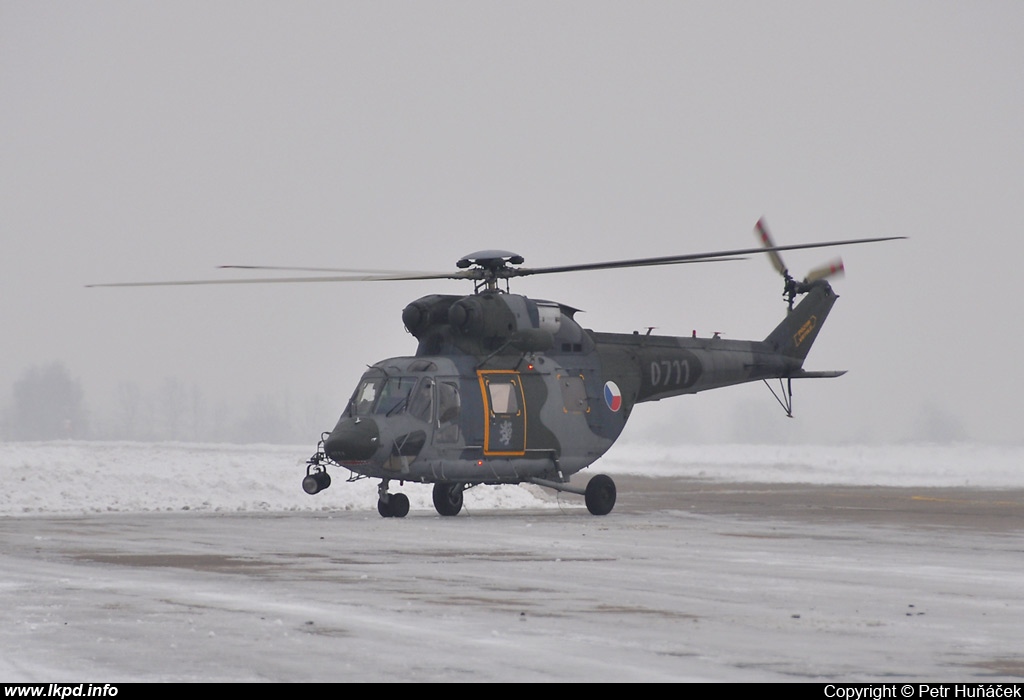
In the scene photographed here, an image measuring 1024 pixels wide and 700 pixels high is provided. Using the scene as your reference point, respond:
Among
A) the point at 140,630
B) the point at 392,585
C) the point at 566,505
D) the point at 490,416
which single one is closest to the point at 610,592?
the point at 392,585

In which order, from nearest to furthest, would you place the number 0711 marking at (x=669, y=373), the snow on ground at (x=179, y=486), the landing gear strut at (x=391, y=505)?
the landing gear strut at (x=391, y=505)
the snow on ground at (x=179, y=486)
the number 0711 marking at (x=669, y=373)

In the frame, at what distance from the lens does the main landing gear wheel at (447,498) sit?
25.7m

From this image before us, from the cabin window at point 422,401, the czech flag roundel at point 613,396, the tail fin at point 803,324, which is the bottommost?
the cabin window at point 422,401

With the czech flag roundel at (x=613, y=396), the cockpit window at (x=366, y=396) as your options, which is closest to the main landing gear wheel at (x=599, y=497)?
the czech flag roundel at (x=613, y=396)

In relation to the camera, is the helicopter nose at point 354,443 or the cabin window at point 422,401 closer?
the helicopter nose at point 354,443

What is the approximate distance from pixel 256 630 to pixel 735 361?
2093 cm

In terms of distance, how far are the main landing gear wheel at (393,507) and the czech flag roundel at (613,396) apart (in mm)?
4386

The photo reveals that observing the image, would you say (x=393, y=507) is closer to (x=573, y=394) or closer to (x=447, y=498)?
(x=447, y=498)

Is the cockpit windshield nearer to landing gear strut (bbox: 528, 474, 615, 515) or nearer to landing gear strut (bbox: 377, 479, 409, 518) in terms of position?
landing gear strut (bbox: 377, 479, 409, 518)

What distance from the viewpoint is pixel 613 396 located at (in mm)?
26859

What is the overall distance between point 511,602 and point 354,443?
37.6 ft

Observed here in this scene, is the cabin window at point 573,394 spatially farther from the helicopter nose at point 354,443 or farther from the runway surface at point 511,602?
the helicopter nose at point 354,443

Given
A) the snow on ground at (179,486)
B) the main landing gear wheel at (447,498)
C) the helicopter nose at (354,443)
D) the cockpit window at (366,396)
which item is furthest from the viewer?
the snow on ground at (179,486)
